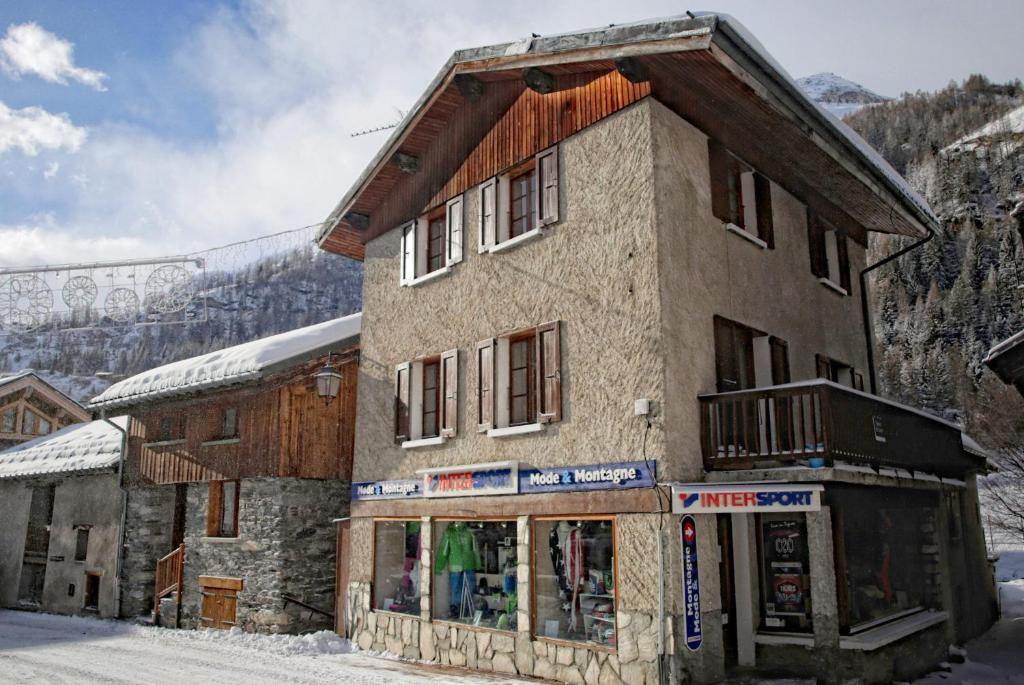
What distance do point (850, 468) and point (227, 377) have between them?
11.7 metres

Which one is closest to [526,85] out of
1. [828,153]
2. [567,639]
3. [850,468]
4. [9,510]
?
[828,153]

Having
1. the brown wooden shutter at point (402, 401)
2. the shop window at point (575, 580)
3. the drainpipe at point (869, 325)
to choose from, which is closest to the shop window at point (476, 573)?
the shop window at point (575, 580)

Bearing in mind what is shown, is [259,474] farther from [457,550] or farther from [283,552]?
[457,550]

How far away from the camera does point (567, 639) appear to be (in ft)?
36.8

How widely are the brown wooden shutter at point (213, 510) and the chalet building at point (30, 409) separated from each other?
16657 mm

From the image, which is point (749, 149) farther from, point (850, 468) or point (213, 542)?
point (213, 542)

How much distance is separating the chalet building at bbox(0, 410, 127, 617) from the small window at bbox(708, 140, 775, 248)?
50.6 feet

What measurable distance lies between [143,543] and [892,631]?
16.5 meters

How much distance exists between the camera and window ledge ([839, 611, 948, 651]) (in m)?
9.99

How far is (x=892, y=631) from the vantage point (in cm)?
1095

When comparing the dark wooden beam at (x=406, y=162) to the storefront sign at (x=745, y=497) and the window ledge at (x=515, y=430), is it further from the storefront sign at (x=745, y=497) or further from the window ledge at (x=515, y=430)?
the storefront sign at (x=745, y=497)

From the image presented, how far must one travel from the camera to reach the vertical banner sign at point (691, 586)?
9906mm

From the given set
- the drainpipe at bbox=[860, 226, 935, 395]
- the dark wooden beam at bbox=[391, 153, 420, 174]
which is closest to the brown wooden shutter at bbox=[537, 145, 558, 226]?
the dark wooden beam at bbox=[391, 153, 420, 174]

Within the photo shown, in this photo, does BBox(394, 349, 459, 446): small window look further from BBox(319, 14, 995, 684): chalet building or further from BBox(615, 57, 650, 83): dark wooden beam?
BBox(615, 57, 650, 83): dark wooden beam
